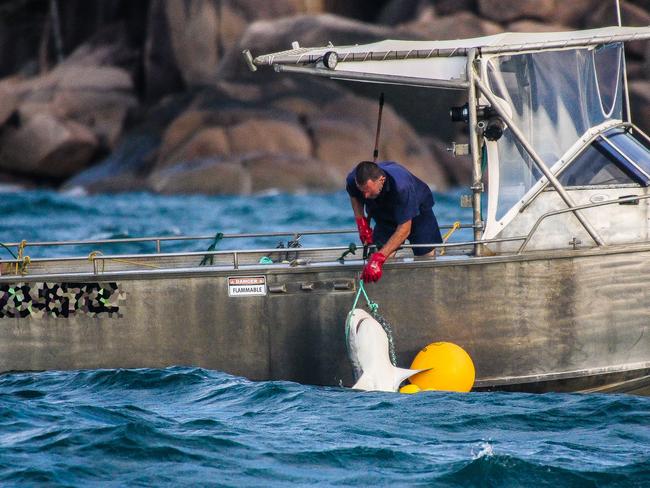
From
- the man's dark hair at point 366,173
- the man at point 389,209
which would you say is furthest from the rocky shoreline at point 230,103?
the man's dark hair at point 366,173

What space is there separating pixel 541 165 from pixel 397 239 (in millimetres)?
1482

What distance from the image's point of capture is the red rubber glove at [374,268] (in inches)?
399

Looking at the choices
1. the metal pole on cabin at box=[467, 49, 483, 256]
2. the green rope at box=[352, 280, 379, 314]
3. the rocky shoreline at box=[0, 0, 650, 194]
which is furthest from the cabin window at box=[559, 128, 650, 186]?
the rocky shoreline at box=[0, 0, 650, 194]

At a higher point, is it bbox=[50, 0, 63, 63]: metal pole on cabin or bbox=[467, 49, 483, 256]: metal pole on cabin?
bbox=[50, 0, 63, 63]: metal pole on cabin

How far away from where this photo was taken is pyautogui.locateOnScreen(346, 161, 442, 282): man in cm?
1038

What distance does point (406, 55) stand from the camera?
10.7m

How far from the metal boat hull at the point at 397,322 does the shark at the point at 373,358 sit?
35cm

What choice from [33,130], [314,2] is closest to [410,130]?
[314,2]

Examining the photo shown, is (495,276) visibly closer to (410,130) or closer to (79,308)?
(79,308)

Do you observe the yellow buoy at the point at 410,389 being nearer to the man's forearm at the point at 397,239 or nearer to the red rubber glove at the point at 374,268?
the red rubber glove at the point at 374,268

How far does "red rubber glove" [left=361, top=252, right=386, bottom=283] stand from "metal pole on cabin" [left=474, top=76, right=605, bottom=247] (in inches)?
66.6

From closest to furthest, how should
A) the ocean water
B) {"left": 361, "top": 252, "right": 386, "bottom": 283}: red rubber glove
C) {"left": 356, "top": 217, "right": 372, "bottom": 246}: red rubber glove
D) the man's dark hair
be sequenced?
1. the ocean water
2. {"left": 361, "top": 252, "right": 386, "bottom": 283}: red rubber glove
3. the man's dark hair
4. {"left": 356, "top": 217, "right": 372, "bottom": 246}: red rubber glove

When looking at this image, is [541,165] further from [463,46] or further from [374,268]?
[374,268]

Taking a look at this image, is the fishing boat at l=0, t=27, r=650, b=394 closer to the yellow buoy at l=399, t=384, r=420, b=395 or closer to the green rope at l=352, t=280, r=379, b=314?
the green rope at l=352, t=280, r=379, b=314
